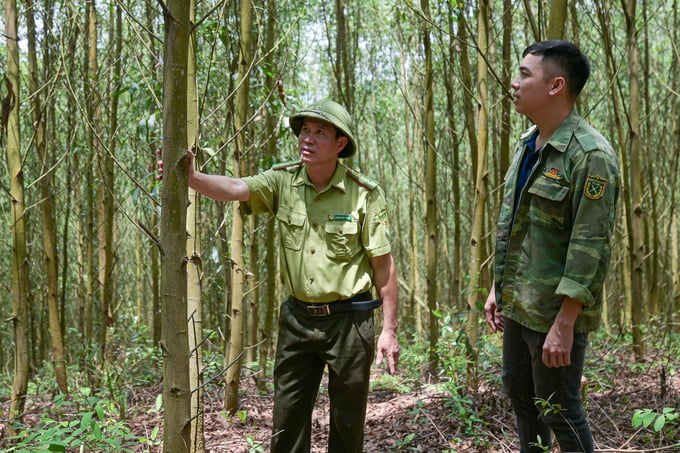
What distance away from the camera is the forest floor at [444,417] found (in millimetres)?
3270

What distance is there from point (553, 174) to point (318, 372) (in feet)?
4.59

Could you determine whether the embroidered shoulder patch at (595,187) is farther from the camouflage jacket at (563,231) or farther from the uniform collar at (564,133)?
the uniform collar at (564,133)

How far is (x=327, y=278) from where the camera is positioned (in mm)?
2641

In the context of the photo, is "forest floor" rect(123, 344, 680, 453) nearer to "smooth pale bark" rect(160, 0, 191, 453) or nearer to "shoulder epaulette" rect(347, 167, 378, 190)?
"shoulder epaulette" rect(347, 167, 378, 190)

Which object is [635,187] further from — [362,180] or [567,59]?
[362,180]

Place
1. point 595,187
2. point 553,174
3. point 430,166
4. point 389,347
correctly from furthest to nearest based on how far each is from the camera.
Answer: point 430,166, point 389,347, point 553,174, point 595,187

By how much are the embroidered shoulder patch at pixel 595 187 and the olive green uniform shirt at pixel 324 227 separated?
947 mm

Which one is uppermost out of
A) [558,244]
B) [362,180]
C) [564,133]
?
[564,133]

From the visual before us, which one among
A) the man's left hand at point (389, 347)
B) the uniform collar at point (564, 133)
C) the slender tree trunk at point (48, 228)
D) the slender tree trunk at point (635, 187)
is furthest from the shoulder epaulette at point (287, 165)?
the slender tree trunk at point (635, 187)

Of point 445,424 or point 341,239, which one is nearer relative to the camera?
point 341,239

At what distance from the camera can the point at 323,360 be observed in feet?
9.11

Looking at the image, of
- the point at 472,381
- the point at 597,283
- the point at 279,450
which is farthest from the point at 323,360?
the point at 472,381

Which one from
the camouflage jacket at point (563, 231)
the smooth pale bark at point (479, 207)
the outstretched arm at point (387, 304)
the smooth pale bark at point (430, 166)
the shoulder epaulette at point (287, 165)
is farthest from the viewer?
the smooth pale bark at point (430, 166)

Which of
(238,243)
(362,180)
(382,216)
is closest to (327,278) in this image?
(382,216)
